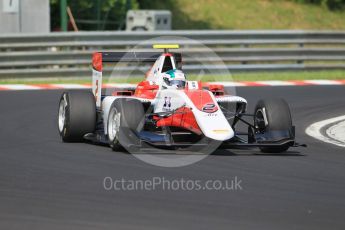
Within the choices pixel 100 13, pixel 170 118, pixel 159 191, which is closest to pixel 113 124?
pixel 170 118

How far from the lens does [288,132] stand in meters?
11.0

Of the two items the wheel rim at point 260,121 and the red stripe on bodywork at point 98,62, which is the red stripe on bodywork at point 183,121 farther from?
the red stripe on bodywork at point 98,62

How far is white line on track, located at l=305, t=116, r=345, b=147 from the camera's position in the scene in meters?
12.5

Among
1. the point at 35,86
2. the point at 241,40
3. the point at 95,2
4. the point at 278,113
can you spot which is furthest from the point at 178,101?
the point at 95,2

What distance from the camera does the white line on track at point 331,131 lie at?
40.9 ft

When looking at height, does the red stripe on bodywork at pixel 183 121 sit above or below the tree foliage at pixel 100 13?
above

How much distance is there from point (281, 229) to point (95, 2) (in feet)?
85.8

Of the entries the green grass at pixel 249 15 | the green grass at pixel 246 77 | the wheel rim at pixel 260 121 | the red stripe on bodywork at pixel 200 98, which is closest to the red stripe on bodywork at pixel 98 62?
the red stripe on bodywork at pixel 200 98

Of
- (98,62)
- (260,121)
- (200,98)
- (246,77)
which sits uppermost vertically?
(98,62)

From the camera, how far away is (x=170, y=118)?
Result: 11.1m

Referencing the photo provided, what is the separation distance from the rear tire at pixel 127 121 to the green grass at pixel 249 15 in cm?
2457

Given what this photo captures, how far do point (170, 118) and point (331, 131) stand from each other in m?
3.23

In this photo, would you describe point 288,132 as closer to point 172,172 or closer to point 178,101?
point 178,101

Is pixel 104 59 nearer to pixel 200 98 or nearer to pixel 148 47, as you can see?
pixel 200 98
